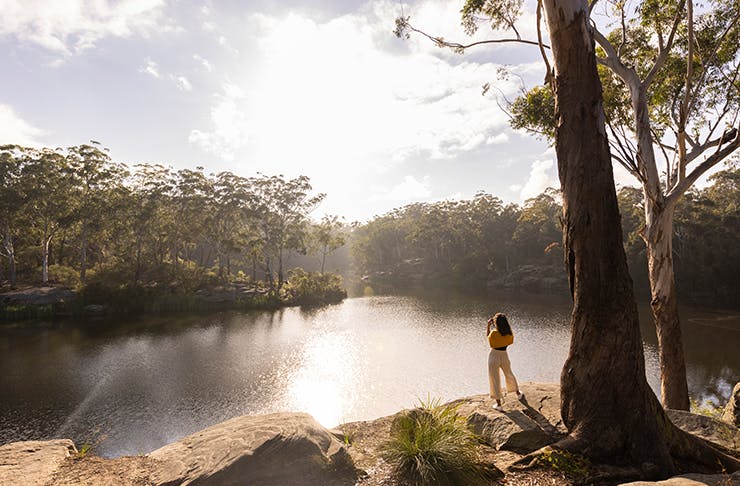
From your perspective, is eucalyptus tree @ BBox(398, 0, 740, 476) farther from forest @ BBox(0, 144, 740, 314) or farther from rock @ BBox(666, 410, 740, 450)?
forest @ BBox(0, 144, 740, 314)

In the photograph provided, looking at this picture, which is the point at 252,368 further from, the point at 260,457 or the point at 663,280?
the point at 663,280

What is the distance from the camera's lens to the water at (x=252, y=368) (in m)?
11.4

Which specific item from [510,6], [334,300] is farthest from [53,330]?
[510,6]

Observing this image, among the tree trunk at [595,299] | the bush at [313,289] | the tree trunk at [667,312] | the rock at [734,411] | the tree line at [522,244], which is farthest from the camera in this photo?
the bush at [313,289]

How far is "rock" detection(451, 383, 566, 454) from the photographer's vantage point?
14.1 ft

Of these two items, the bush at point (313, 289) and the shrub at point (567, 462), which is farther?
the bush at point (313, 289)

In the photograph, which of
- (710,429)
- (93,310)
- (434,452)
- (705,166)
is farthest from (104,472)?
(93,310)

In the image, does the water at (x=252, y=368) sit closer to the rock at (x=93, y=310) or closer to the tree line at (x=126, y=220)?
Answer: the rock at (x=93, y=310)

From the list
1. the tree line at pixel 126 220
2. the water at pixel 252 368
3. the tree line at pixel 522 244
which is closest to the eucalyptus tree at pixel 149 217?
the tree line at pixel 126 220

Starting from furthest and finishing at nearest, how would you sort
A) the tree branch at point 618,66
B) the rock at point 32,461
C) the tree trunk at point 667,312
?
the tree branch at point 618,66
the tree trunk at point 667,312
the rock at point 32,461

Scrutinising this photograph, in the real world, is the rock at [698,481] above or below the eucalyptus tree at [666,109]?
below

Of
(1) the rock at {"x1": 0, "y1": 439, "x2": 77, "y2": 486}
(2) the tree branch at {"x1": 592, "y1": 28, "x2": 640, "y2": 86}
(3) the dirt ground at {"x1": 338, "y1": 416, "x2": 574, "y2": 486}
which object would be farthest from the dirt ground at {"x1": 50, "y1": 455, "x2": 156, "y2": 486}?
(2) the tree branch at {"x1": 592, "y1": 28, "x2": 640, "y2": 86}

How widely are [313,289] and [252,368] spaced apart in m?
19.9

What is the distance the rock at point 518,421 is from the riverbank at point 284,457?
0.01 m
